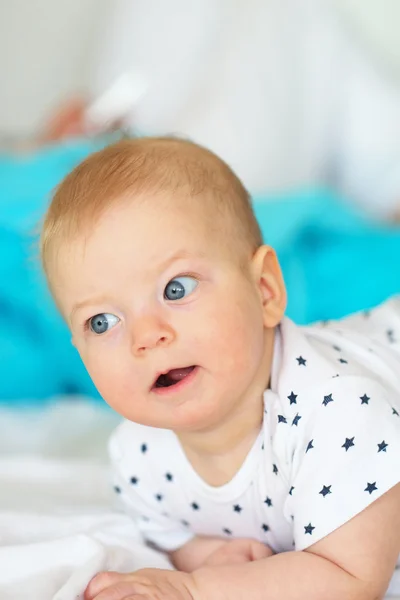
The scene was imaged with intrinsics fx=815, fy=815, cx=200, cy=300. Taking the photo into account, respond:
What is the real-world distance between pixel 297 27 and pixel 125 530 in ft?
4.61

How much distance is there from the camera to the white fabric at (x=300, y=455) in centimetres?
69

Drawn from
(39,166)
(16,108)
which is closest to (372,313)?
(39,166)

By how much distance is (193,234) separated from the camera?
0.71m

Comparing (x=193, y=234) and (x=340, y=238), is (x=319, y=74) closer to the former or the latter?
(x=340, y=238)

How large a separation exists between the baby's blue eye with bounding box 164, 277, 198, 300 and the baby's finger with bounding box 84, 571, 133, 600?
25 cm

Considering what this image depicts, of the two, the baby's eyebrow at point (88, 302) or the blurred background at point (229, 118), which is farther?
the blurred background at point (229, 118)

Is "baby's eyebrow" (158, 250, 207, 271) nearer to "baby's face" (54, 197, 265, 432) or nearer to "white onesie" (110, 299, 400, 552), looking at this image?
"baby's face" (54, 197, 265, 432)

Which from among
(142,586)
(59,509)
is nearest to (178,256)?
(142,586)

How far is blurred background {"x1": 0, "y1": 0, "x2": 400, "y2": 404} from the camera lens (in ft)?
4.34

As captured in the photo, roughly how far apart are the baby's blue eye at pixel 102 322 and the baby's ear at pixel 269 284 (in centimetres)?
14

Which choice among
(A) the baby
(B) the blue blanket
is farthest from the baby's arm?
(B) the blue blanket

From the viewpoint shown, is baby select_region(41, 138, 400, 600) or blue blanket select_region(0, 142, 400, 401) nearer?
baby select_region(41, 138, 400, 600)

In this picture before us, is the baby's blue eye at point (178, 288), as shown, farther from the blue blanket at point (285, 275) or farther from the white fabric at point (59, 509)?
the blue blanket at point (285, 275)

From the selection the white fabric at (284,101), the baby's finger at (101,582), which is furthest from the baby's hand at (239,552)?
the white fabric at (284,101)
